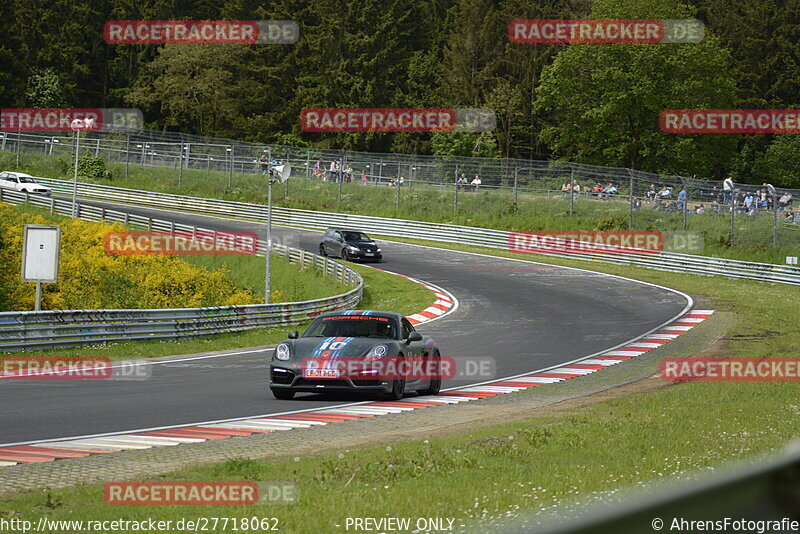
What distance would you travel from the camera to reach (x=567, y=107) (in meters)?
74.6

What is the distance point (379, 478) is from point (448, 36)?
3813 inches

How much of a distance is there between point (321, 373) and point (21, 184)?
46.5 m

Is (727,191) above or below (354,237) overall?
above

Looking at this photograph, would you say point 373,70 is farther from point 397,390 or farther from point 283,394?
point 283,394

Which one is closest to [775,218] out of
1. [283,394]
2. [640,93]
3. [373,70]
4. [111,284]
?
[640,93]

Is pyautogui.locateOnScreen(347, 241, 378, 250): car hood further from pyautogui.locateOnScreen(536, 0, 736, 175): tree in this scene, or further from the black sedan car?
pyautogui.locateOnScreen(536, 0, 736, 175): tree

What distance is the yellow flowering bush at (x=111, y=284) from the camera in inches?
1158

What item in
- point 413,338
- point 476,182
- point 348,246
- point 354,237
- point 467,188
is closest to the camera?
point 413,338

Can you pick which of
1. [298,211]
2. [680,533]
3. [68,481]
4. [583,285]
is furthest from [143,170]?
[680,533]

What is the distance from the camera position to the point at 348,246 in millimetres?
44125

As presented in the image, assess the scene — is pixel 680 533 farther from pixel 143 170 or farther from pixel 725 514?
pixel 143 170

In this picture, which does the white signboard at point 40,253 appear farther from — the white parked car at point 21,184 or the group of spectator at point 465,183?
the white parked car at point 21,184

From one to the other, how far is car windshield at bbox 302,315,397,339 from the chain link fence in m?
30.3

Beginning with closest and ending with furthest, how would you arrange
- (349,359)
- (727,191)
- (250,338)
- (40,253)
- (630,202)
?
1. (349,359)
2. (40,253)
3. (250,338)
4. (727,191)
5. (630,202)
